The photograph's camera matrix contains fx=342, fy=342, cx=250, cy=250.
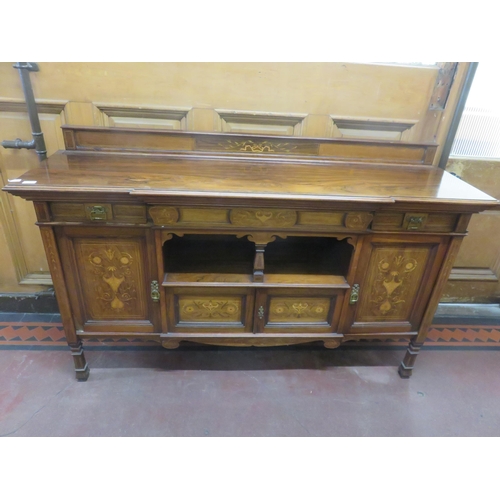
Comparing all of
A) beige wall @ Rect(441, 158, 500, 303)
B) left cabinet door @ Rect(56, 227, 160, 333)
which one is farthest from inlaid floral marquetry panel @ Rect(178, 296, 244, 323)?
beige wall @ Rect(441, 158, 500, 303)

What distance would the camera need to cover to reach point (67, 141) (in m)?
1.53

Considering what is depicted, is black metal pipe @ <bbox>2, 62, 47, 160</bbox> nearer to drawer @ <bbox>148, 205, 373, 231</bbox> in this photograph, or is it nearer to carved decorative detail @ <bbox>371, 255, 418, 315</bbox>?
drawer @ <bbox>148, 205, 373, 231</bbox>

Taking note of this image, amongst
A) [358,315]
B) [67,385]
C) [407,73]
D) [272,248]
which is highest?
[407,73]

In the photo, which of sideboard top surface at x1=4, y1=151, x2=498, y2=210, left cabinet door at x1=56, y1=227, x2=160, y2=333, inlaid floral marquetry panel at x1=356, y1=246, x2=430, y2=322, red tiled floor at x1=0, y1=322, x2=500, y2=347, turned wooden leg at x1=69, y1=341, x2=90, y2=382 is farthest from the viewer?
red tiled floor at x1=0, y1=322, x2=500, y2=347

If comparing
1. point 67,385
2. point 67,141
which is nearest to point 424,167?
point 67,141

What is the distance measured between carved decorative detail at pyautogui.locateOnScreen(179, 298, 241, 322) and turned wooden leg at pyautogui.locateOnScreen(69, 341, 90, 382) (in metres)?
0.50

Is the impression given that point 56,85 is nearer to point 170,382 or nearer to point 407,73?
point 170,382

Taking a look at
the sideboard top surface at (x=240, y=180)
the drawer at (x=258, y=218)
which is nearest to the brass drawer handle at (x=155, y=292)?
the drawer at (x=258, y=218)

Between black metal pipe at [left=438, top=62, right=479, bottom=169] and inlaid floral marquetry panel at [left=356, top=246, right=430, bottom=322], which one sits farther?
black metal pipe at [left=438, top=62, right=479, bottom=169]

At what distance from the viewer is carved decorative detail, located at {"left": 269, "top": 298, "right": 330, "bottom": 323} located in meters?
1.49

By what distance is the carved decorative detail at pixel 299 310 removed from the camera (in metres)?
1.49
